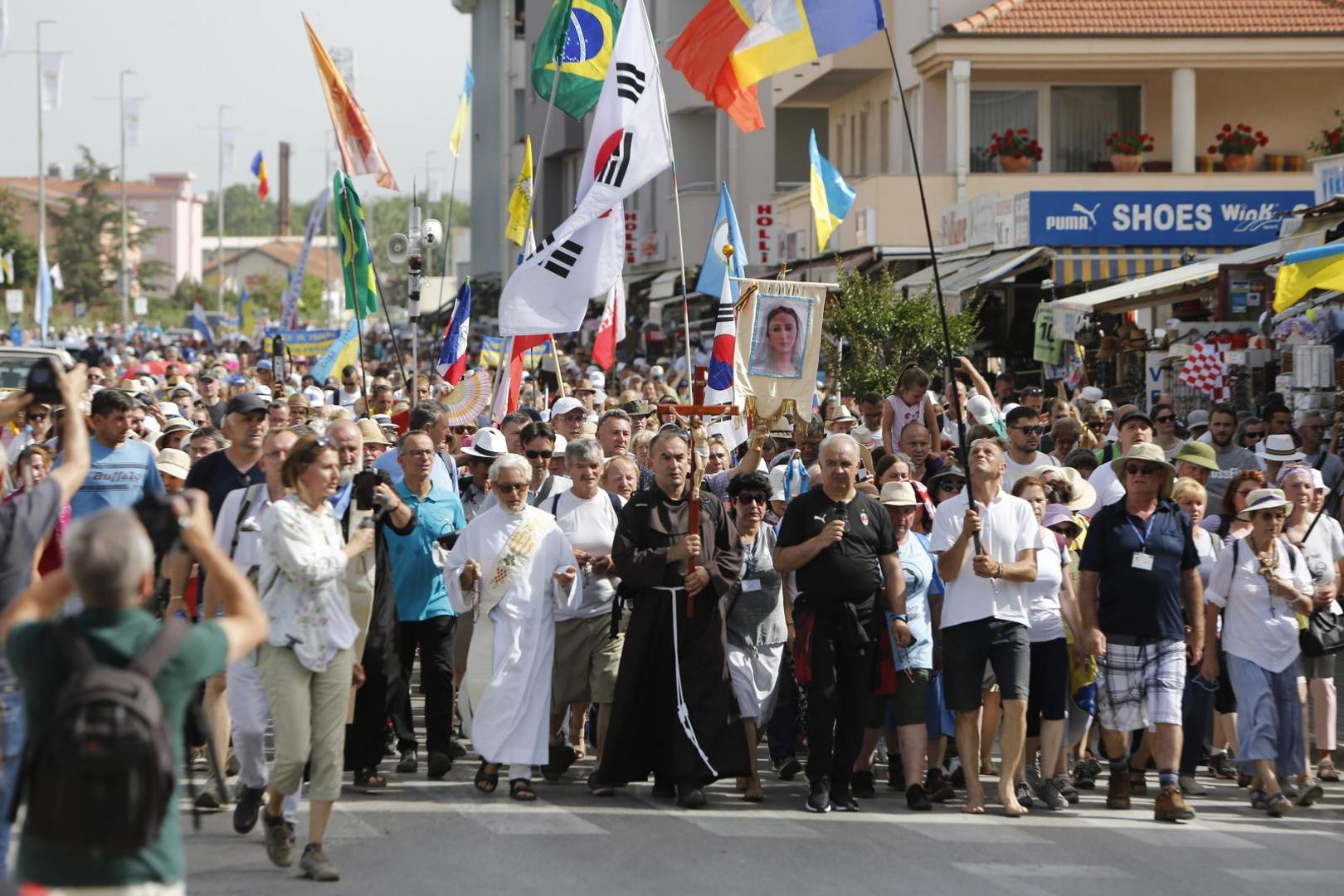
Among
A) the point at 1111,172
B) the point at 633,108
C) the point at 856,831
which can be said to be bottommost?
the point at 856,831

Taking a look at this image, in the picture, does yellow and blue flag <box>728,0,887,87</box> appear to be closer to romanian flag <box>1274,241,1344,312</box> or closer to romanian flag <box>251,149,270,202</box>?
romanian flag <box>1274,241,1344,312</box>

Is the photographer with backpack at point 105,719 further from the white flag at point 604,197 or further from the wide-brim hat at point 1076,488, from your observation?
the white flag at point 604,197

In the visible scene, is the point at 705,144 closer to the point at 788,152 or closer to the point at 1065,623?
the point at 788,152

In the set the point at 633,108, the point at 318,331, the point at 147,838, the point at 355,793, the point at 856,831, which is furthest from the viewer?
the point at 318,331

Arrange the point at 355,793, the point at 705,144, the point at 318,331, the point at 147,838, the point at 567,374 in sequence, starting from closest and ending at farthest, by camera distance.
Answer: the point at 147,838 < the point at 355,793 < the point at 318,331 < the point at 567,374 < the point at 705,144

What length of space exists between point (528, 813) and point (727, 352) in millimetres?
5686

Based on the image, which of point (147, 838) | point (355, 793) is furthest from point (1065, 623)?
point (147, 838)

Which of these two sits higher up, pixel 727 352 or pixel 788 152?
pixel 788 152

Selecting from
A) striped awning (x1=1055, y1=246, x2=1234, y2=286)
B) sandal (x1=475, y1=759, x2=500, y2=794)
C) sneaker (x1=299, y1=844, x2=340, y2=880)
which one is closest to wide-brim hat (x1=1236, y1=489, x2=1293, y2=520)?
sandal (x1=475, y1=759, x2=500, y2=794)

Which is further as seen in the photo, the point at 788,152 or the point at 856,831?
the point at 788,152

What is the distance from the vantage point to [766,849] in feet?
29.9

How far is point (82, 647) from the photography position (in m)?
4.89

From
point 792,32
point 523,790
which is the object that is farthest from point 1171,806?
point 792,32

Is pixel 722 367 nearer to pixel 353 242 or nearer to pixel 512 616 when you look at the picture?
pixel 512 616
